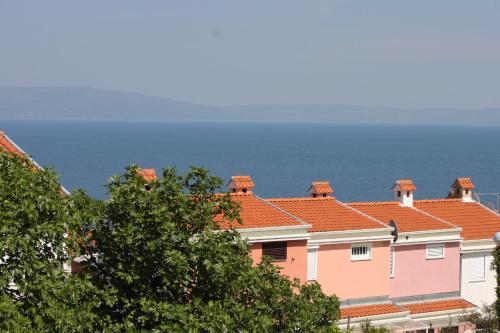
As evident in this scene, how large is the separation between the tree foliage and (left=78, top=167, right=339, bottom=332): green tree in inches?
0.9

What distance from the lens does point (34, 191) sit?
18.2 m

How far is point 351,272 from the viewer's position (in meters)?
37.0

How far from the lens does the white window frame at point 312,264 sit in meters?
35.8

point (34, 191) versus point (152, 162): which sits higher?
point (152, 162)

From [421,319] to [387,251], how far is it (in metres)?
2.98

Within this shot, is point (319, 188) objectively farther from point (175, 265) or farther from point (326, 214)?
point (175, 265)

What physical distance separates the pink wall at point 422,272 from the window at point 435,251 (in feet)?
0.56

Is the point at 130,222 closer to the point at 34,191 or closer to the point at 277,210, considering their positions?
the point at 34,191

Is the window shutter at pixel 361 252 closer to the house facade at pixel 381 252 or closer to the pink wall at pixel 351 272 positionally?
the house facade at pixel 381 252

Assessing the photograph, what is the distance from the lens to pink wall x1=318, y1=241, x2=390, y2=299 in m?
36.3

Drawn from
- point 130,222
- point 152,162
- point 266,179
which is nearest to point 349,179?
point 266,179

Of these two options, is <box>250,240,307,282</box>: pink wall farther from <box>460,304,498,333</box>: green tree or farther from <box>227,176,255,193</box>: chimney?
<box>460,304,498,333</box>: green tree

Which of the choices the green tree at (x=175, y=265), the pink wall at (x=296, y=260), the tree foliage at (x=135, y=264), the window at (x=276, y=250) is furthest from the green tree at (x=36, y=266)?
the pink wall at (x=296, y=260)

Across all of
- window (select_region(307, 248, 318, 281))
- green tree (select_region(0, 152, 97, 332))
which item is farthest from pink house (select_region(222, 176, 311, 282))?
green tree (select_region(0, 152, 97, 332))
